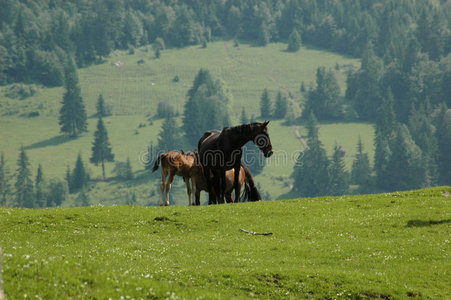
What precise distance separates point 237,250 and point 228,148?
39.9 ft

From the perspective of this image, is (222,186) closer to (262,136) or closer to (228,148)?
(228,148)

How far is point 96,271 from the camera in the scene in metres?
17.9

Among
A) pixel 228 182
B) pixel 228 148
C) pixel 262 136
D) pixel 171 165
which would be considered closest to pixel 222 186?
pixel 228 182

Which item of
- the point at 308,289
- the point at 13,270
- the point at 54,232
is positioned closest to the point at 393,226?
the point at 308,289

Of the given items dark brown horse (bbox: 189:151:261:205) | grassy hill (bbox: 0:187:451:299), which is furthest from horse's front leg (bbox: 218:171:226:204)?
grassy hill (bbox: 0:187:451:299)

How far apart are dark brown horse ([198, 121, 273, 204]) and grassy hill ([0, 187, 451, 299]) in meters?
3.47

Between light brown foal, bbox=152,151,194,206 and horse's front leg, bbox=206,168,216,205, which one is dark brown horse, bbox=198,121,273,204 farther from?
light brown foal, bbox=152,151,194,206

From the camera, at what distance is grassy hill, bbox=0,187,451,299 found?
58.3 ft

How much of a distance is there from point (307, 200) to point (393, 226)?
810 centimetres

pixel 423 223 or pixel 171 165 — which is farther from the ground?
pixel 171 165

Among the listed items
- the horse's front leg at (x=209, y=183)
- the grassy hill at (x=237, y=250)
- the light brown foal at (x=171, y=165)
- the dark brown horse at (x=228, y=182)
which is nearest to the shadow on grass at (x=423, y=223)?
the grassy hill at (x=237, y=250)

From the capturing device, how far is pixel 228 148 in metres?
36.9

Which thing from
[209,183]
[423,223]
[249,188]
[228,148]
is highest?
[228,148]

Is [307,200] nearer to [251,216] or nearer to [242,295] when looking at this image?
[251,216]
